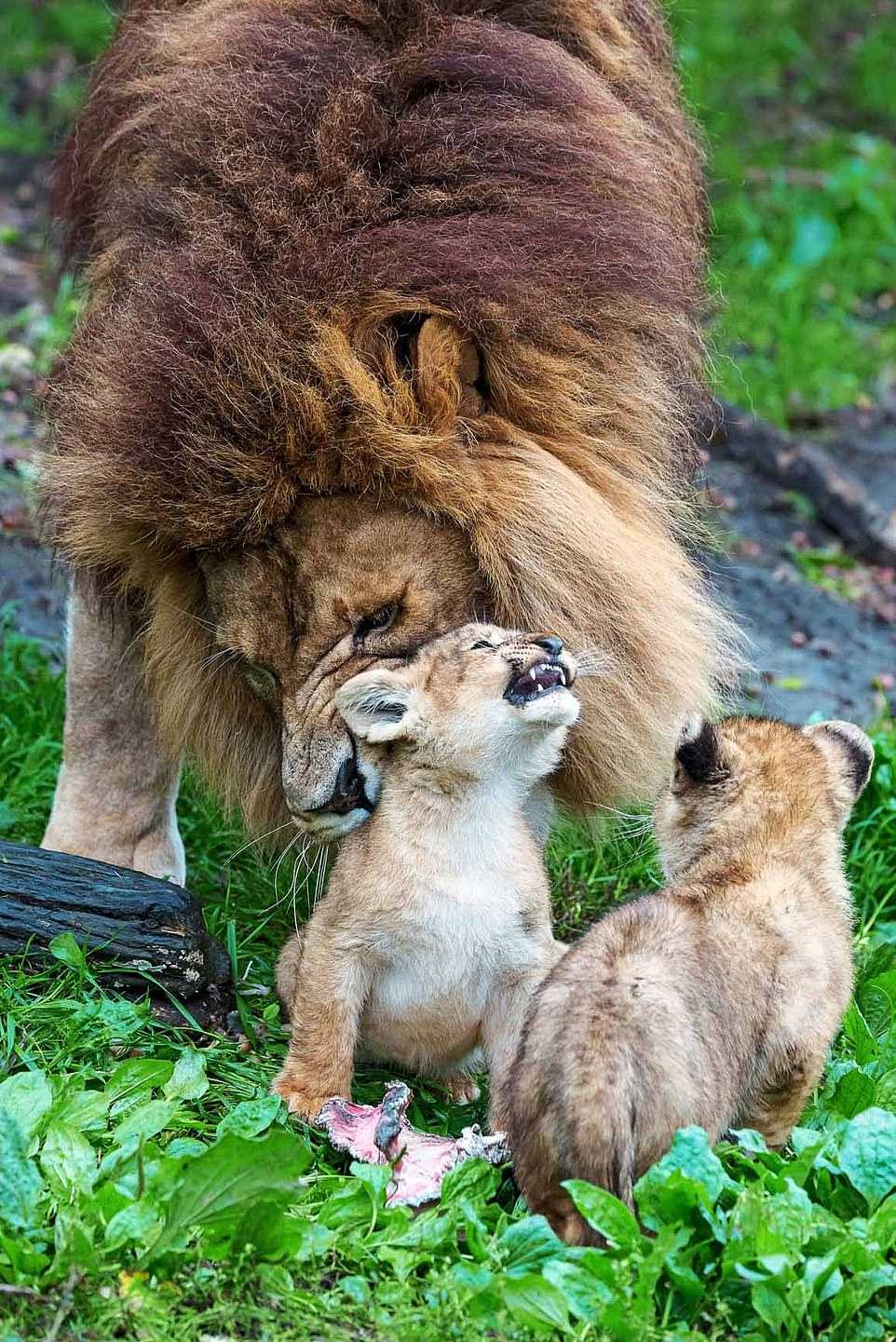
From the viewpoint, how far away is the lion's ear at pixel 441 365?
11.2 ft

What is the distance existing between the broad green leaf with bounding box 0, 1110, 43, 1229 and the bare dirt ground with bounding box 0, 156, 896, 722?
2.58 m

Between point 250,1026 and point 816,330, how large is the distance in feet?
19.2

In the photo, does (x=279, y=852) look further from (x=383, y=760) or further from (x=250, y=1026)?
(x=383, y=760)

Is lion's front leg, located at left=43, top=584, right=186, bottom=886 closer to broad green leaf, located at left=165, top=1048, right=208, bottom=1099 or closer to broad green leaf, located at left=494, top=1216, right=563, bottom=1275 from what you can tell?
broad green leaf, located at left=165, top=1048, right=208, bottom=1099

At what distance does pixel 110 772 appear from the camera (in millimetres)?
4672

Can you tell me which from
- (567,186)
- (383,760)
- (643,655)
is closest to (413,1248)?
(383,760)

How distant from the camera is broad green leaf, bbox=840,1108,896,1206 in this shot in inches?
124

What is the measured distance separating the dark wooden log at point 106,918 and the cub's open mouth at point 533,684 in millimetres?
1062

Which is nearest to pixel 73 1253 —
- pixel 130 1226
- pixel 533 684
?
pixel 130 1226

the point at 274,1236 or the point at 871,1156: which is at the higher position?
the point at 871,1156

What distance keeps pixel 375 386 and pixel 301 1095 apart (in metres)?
1.36

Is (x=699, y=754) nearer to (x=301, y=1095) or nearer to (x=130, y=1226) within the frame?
(x=301, y=1095)

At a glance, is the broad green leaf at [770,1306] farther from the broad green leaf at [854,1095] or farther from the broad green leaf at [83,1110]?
the broad green leaf at [83,1110]

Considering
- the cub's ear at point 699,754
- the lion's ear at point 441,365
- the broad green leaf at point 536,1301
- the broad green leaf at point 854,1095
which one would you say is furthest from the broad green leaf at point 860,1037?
the lion's ear at point 441,365
